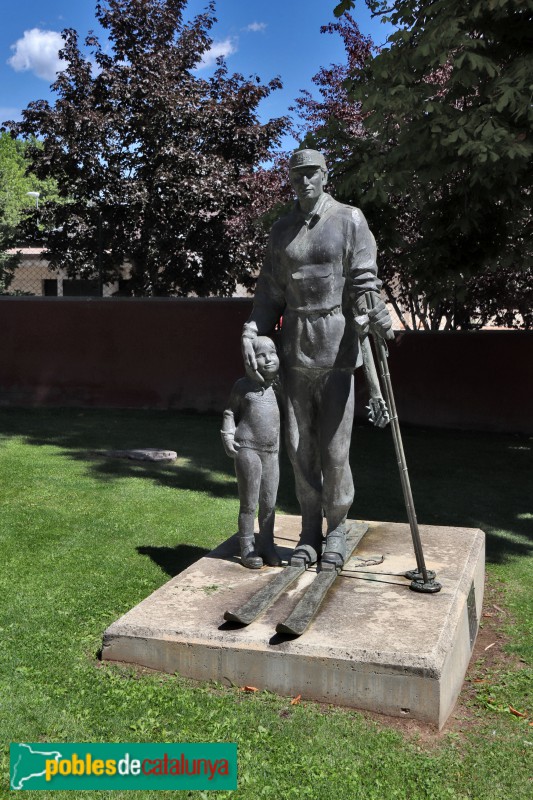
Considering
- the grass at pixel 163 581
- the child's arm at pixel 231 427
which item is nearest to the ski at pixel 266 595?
the grass at pixel 163 581

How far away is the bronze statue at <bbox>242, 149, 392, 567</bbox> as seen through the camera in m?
5.01

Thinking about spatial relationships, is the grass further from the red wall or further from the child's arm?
the red wall

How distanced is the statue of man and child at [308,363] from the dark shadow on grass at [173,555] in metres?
0.95

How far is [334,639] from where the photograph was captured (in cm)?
423

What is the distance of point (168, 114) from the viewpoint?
1455 centimetres

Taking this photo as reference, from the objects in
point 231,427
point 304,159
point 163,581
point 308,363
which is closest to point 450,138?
point 304,159

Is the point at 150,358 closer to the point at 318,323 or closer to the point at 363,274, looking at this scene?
the point at 318,323

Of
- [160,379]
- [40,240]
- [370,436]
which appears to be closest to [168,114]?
[40,240]

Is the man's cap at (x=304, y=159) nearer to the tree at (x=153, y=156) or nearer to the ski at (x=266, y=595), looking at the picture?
the ski at (x=266, y=595)

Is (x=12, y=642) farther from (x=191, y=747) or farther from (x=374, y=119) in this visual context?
(x=374, y=119)

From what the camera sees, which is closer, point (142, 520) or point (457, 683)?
point (457, 683)

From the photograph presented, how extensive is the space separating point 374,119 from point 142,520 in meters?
4.60

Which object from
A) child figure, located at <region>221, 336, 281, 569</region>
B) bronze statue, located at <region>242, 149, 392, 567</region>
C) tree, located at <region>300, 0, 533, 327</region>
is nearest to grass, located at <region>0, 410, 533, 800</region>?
child figure, located at <region>221, 336, 281, 569</region>

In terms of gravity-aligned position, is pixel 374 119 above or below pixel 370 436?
above
